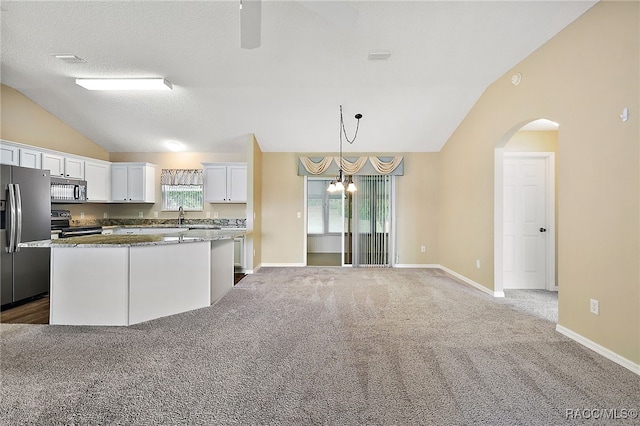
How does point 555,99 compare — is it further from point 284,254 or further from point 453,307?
point 284,254

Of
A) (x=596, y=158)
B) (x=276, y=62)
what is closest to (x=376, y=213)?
(x=276, y=62)

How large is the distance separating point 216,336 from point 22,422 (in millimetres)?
1336

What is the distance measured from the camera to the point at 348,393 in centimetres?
190

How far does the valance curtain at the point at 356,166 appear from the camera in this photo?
6133 millimetres

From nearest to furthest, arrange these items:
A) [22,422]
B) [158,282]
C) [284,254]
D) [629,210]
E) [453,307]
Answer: [22,422] → [629,210] → [158,282] → [453,307] → [284,254]

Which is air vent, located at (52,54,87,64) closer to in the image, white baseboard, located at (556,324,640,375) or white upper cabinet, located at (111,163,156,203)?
white upper cabinet, located at (111,163,156,203)

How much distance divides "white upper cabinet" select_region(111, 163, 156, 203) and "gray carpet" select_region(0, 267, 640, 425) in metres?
3.53

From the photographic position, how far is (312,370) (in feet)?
7.14

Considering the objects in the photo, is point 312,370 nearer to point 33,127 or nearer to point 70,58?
point 70,58

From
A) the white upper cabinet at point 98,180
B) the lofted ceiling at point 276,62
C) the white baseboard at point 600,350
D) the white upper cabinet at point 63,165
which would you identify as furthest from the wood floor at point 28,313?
the white baseboard at point 600,350

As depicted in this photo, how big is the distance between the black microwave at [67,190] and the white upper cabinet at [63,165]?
0.46 feet

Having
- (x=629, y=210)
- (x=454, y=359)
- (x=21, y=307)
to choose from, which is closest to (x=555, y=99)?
(x=629, y=210)

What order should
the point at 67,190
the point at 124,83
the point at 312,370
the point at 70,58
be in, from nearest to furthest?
the point at 312,370
the point at 70,58
the point at 124,83
the point at 67,190

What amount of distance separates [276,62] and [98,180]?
4.49 m
